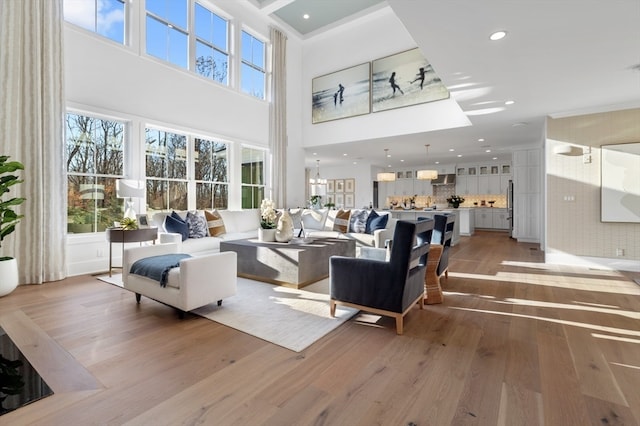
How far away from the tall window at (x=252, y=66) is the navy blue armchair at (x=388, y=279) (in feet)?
19.5

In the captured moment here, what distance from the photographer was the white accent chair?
2.70 metres

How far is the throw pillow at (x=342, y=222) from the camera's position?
6.21 metres

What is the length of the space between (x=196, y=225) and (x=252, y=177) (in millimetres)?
2595

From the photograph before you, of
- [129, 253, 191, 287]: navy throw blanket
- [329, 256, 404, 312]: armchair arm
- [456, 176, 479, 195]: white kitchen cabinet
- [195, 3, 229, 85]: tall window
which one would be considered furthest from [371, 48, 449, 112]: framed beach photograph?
[456, 176, 479, 195]: white kitchen cabinet

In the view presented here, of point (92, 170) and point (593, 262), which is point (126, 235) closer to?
point (92, 170)

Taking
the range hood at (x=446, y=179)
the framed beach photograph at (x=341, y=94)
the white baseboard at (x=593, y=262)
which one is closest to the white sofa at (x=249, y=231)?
the white baseboard at (x=593, y=262)

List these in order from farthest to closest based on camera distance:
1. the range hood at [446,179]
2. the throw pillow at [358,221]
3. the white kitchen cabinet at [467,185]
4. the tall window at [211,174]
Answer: the range hood at [446,179] → the white kitchen cabinet at [467,185] → the tall window at [211,174] → the throw pillow at [358,221]

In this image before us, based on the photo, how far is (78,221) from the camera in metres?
4.64

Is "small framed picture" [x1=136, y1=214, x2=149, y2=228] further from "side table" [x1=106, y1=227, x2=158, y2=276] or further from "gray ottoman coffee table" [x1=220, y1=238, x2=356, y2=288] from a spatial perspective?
"gray ottoman coffee table" [x1=220, y1=238, x2=356, y2=288]

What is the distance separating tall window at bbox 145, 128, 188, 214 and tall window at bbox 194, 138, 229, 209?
29cm

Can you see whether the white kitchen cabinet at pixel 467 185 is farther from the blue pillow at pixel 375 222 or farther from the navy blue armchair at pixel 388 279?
the navy blue armchair at pixel 388 279

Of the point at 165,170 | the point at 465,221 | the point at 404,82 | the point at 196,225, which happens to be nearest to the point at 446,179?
the point at 465,221

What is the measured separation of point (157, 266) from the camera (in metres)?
2.94

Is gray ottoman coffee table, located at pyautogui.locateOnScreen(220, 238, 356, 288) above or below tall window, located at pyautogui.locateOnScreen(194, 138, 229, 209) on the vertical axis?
below
